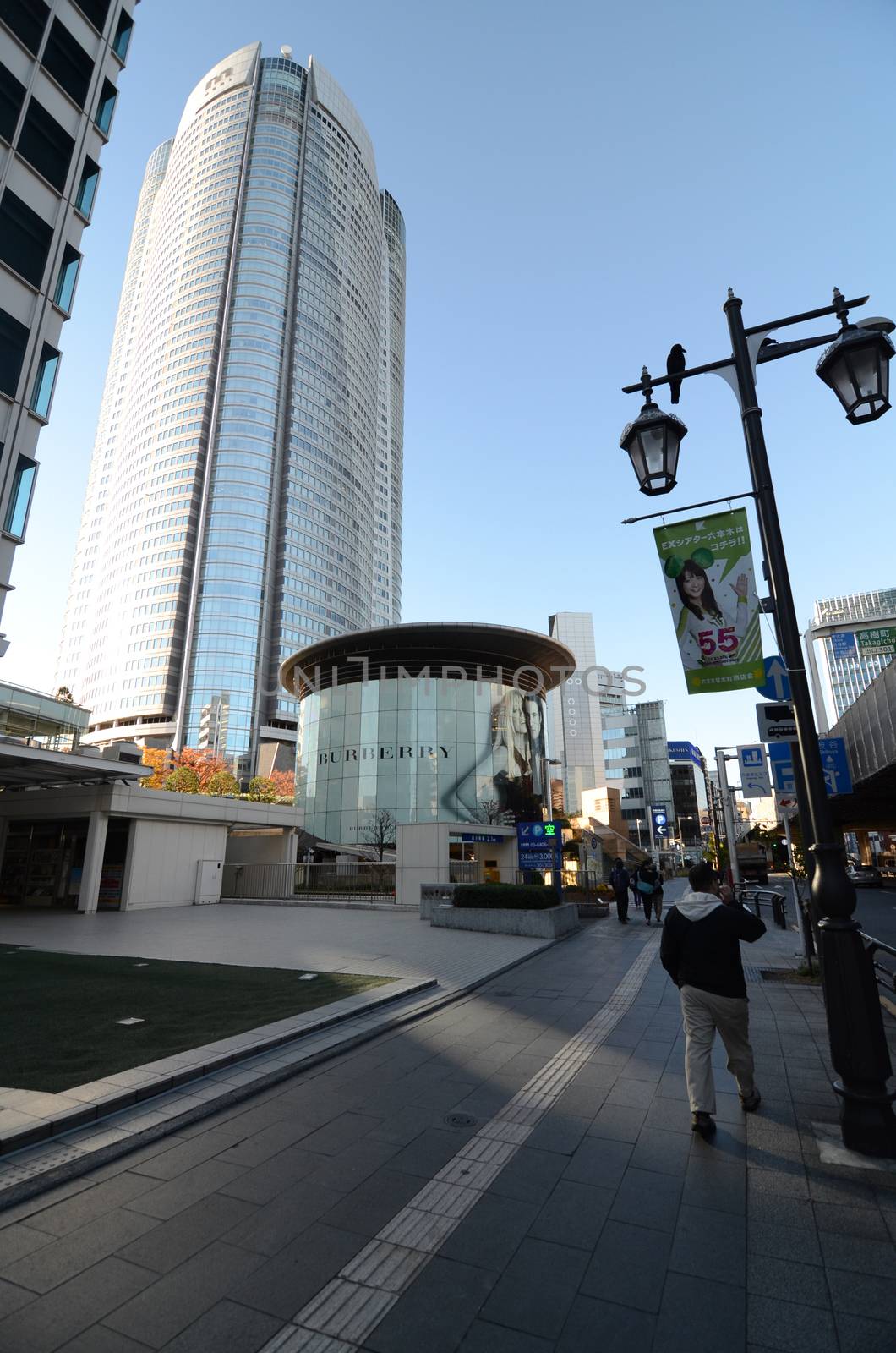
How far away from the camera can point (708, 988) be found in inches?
202

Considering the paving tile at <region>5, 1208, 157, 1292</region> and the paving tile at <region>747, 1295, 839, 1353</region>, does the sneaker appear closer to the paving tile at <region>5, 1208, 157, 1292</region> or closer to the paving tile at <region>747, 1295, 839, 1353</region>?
the paving tile at <region>747, 1295, 839, 1353</region>

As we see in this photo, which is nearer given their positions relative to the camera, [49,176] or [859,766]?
[49,176]

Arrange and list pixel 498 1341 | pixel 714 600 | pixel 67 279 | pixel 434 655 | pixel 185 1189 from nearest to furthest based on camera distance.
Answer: pixel 498 1341
pixel 185 1189
pixel 714 600
pixel 67 279
pixel 434 655

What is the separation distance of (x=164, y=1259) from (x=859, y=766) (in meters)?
28.6

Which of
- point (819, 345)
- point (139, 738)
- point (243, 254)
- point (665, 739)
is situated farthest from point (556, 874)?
point (243, 254)

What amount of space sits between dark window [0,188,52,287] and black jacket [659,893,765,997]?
18672 mm

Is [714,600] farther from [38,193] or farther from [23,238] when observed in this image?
[38,193]

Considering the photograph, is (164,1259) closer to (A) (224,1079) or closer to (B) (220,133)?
(A) (224,1079)

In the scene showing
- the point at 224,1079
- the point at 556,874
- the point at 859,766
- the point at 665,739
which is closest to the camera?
the point at 224,1079

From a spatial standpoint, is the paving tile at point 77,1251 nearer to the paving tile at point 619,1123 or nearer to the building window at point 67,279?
the paving tile at point 619,1123

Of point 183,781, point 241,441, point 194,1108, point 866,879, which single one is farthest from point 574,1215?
point 241,441

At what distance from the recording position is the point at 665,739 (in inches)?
4006

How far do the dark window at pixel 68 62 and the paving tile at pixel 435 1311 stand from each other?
79.0 ft

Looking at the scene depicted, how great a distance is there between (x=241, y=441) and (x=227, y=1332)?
5133 inches
